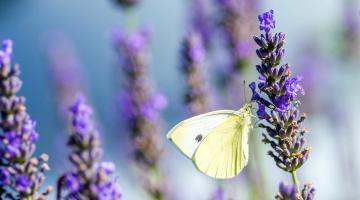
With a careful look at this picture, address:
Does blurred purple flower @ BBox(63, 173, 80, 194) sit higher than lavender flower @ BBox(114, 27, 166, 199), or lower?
lower

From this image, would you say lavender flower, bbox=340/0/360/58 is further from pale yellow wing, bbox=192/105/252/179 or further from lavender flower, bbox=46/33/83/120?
pale yellow wing, bbox=192/105/252/179

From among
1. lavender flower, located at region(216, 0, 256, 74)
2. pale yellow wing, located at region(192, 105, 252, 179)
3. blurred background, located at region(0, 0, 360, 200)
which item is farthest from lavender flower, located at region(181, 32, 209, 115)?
pale yellow wing, located at region(192, 105, 252, 179)

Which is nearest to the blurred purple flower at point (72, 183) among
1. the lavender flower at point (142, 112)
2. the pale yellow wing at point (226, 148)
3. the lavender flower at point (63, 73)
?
the pale yellow wing at point (226, 148)

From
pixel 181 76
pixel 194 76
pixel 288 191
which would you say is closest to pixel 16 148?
pixel 288 191

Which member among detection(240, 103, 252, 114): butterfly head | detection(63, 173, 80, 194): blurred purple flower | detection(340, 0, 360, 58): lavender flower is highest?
detection(340, 0, 360, 58): lavender flower

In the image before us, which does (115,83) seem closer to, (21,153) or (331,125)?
(331,125)

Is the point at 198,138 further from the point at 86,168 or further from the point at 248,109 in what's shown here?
the point at 86,168
